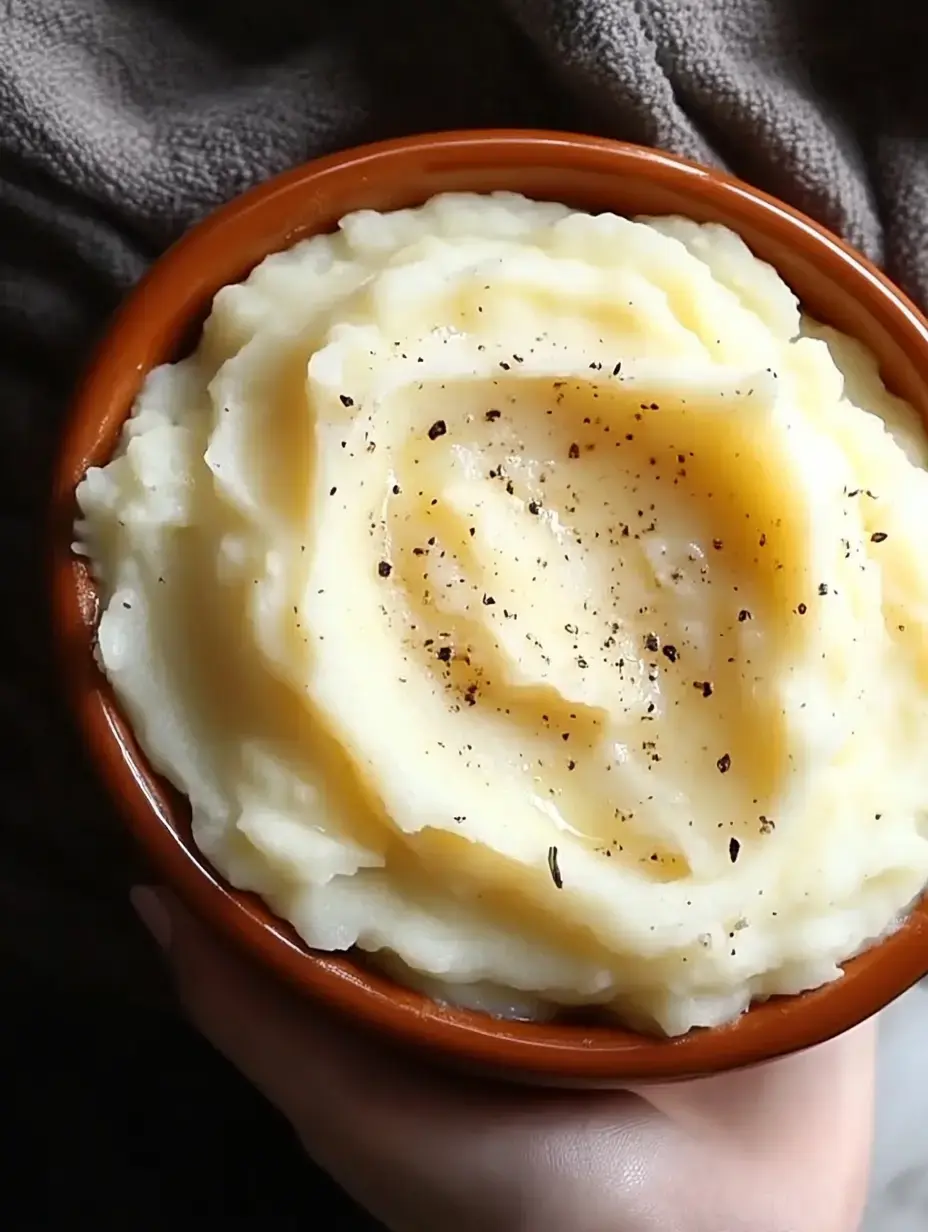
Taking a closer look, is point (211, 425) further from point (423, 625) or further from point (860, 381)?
point (860, 381)

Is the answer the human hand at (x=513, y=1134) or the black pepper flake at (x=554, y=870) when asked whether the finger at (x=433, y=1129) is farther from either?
the black pepper flake at (x=554, y=870)

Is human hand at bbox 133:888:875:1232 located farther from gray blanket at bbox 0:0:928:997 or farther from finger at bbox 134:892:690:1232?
gray blanket at bbox 0:0:928:997

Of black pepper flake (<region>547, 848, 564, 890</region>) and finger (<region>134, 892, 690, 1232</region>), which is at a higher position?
black pepper flake (<region>547, 848, 564, 890</region>)

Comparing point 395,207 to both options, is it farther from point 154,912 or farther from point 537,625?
point 154,912

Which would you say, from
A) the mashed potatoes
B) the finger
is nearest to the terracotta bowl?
the mashed potatoes

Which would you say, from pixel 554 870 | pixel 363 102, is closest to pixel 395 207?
pixel 363 102

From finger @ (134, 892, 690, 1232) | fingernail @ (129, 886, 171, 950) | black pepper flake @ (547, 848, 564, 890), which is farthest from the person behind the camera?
fingernail @ (129, 886, 171, 950)

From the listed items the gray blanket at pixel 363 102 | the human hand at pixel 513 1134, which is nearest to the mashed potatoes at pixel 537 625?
the human hand at pixel 513 1134
